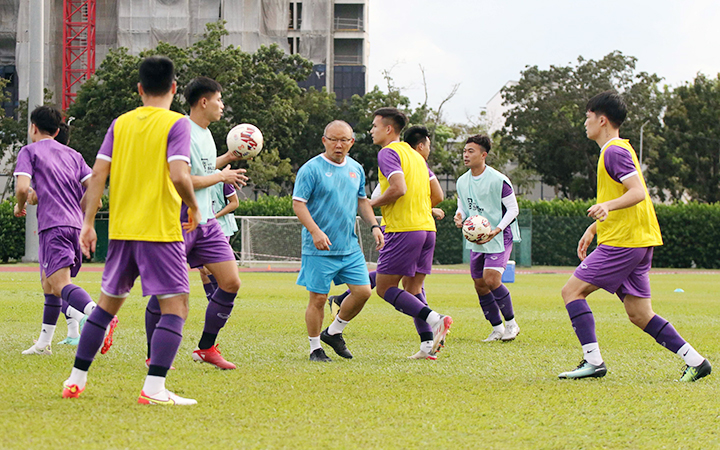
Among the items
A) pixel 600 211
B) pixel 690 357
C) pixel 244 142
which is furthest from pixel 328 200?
pixel 690 357

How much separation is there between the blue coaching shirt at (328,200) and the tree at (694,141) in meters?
53.0

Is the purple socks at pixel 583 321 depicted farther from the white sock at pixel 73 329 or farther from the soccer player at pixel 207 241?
the white sock at pixel 73 329

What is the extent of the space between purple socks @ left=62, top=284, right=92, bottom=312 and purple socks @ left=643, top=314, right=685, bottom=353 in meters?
4.44

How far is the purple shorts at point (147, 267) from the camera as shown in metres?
4.98

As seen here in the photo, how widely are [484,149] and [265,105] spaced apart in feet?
124

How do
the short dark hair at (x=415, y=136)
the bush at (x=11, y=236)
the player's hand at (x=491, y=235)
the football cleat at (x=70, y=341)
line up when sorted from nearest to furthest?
the football cleat at (x=70, y=341) → the short dark hair at (x=415, y=136) → the player's hand at (x=491, y=235) → the bush at (x=11, y=236)

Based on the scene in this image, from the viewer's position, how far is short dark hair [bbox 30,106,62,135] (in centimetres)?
726

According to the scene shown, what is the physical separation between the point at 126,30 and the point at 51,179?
54416mm

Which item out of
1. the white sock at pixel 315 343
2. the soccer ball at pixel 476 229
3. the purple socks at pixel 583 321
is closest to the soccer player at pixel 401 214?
the white sock at pixel 315 343

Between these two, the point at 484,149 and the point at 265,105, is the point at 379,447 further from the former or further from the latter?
the point at 265,105

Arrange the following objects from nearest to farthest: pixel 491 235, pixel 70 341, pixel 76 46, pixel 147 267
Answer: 1. pixel 147 267
2. pixel 70 341
3. pixel 491 235
4. pixel 76 46

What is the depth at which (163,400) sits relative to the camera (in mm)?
5020

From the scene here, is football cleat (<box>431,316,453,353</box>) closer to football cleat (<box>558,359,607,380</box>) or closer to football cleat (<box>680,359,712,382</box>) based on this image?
football cleat (<box>558,359,607,380</box>)

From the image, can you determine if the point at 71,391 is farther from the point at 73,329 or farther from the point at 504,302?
the point at 504,302
